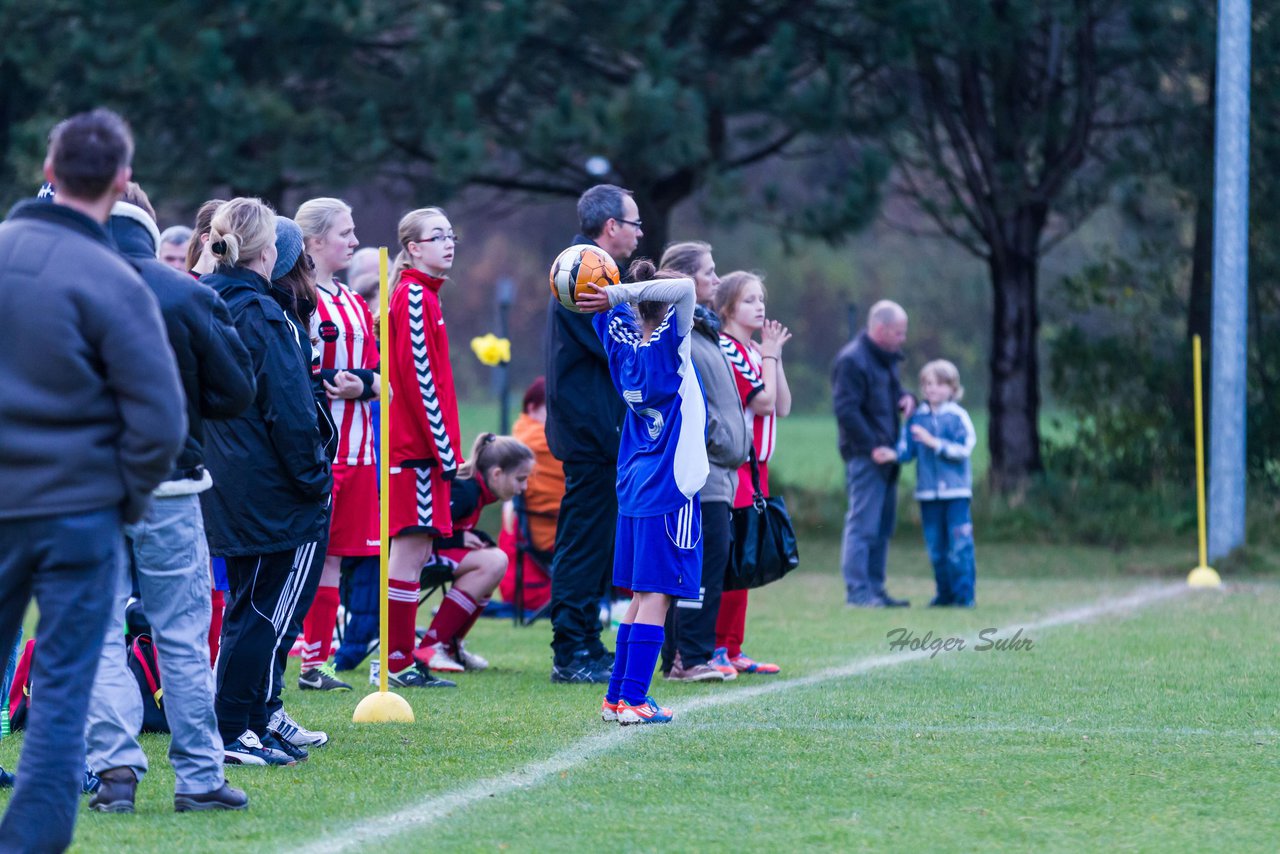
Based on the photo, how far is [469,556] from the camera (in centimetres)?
888

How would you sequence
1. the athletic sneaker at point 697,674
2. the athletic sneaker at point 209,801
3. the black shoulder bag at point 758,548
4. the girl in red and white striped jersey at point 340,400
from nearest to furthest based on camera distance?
the athletic sneaker at point 209,801 → the girl in red and white striped jersey at point 340,400 → the athletic sneaker at point 697,674 → the black shoulder bag at point 758,548

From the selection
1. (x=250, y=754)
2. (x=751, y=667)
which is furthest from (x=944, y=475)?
(x=250, y=754)

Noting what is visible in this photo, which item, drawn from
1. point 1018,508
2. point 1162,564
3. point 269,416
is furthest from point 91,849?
point 1018,508

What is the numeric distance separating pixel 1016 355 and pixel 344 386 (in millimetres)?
12471

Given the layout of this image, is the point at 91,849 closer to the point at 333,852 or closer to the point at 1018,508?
the point at 333,852

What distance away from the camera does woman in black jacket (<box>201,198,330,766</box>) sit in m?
5.68

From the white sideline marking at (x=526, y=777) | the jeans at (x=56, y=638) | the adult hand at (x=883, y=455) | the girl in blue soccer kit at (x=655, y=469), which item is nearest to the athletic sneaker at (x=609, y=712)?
the girl in blue soccer kit at (x=655, y=469)

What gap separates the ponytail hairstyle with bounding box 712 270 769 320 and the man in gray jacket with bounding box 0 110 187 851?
182 inches

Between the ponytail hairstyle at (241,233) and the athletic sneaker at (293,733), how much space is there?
1550 millimetres

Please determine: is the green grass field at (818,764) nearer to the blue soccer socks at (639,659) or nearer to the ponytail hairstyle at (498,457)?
the blue soccer socks at (639,659)

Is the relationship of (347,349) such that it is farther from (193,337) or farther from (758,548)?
(193,337)

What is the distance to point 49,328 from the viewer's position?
13.4 ft

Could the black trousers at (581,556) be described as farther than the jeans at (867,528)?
No

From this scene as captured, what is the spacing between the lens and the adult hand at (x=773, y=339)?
8.62 metres
